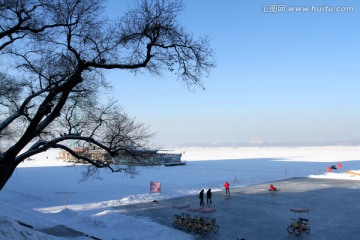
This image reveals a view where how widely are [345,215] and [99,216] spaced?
14.5m

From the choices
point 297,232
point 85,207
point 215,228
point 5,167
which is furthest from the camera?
point 85,207

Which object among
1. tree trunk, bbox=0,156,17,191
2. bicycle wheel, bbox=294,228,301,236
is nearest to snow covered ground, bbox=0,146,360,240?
tree trunk, bbox=0,156,17,191

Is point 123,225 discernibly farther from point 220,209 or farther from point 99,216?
point 220,209

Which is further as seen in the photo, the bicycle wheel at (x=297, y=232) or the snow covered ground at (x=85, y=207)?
the bicycle wheel at (x=297, y=232)

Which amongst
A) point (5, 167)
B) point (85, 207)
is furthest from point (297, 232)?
point (85, 207)

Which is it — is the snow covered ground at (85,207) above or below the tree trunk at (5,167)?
below

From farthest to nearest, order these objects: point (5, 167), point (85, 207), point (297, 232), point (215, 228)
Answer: point (85, 207) < point (215, 228) < point (297, 232) < point (5, 167)

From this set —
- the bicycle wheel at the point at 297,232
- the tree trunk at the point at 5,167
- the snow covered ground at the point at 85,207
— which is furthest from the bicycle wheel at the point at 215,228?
the tree trunk at the point at 5,167

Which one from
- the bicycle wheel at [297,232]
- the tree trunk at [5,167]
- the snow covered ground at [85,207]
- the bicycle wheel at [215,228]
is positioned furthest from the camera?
the bicycle wheel at [215,228]

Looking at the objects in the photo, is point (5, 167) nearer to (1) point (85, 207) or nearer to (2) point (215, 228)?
(2) point (215, 228)

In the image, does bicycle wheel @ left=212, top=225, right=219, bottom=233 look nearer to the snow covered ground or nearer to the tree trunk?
the snow covered ground

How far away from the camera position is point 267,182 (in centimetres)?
3900

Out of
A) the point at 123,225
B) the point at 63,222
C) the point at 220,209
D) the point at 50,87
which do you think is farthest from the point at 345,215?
the point at 50,87

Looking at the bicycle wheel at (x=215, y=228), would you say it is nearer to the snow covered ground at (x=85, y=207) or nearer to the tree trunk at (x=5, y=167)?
the snow covered ground at (x=85, y=207)
